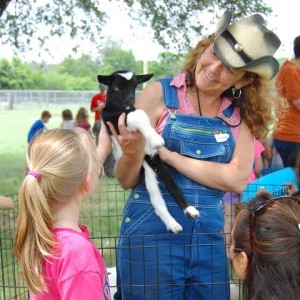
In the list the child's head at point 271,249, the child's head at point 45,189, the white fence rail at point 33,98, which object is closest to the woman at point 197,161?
the child's head at point 45,189

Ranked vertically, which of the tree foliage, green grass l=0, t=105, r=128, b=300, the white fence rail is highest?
the tree foliage

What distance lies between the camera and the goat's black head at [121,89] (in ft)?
7.77

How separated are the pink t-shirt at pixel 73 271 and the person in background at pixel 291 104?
3030mm

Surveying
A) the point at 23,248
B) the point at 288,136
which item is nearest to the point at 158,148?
the point at 23,248

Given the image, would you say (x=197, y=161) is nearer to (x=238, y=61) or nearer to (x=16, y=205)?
(x=238, y=61)

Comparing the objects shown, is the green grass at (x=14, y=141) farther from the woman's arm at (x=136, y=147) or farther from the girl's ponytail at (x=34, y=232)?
the girl's ponytail at (x=34, y=232)

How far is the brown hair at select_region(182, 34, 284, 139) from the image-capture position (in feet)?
7.25

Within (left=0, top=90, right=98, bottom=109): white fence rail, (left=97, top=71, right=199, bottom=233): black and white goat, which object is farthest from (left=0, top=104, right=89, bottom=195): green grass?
(left=97, top=71, right=199, bottom=233): black and white goat

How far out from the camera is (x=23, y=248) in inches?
63.1

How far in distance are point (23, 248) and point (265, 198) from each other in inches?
30.0

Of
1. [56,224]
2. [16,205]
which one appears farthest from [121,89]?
[16,205]

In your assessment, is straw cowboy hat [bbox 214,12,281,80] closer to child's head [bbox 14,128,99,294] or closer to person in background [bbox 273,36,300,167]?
child's head [bbox 14,128,99,294]

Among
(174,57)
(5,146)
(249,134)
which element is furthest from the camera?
(5,146)

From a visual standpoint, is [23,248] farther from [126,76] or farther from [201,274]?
[126,76]
